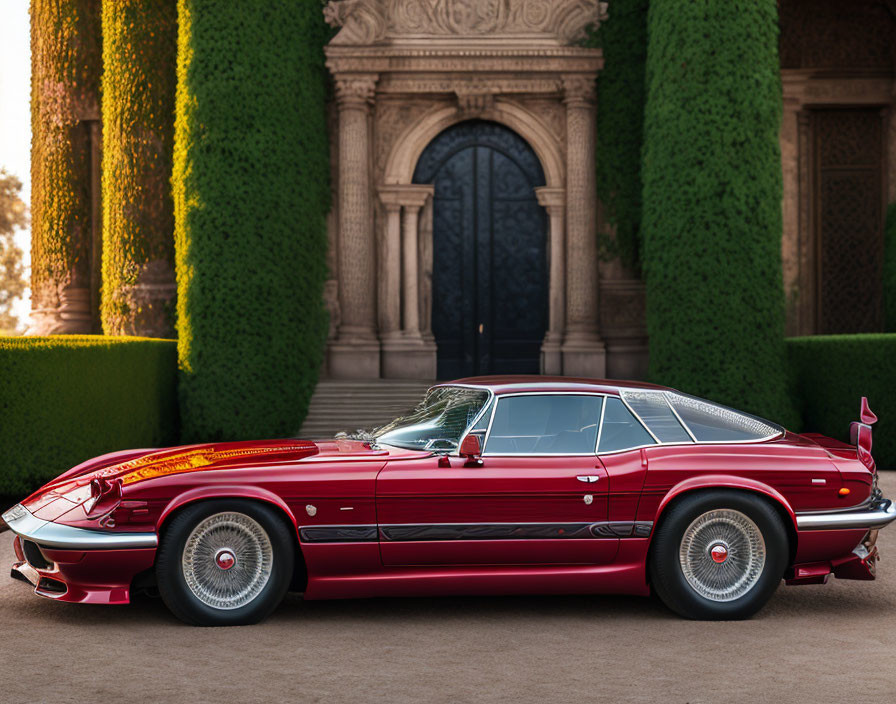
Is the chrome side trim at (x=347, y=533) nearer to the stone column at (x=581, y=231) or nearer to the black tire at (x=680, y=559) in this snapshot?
the black tire at (x=680, y=559)

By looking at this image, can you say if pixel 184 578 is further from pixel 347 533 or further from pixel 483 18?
pixel 483 18

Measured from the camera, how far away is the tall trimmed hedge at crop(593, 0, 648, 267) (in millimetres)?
15664

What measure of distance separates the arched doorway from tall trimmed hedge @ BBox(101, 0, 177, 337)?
413cm

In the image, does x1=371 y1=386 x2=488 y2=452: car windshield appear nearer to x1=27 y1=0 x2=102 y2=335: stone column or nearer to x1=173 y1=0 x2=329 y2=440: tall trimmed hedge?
x1=173 y1=0 x2=329 y2=440: tall trimmed hedge

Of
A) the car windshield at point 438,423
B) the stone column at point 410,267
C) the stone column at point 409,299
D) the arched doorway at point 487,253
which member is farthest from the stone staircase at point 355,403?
the car windshield at point 438,423

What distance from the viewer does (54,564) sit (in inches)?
203

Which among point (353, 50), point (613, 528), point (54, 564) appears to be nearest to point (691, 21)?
point (353, 50)

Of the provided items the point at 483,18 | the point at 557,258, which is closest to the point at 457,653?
the point at 557,258

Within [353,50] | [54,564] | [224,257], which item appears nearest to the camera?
[54,564]

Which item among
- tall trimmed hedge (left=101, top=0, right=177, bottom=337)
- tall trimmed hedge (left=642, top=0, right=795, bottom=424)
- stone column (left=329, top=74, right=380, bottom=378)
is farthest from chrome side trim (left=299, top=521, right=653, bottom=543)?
stone column (left=329, top=74, right=380, bottom=378)

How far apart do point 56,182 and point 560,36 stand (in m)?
8.44

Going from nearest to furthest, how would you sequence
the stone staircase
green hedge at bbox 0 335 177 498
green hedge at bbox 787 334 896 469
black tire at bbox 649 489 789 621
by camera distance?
black tire at bbox 649 489 789 621 → green hedge at bbox 0 335 177 498 → green hedge at bbox 787 334 896 469 → the stone staircase

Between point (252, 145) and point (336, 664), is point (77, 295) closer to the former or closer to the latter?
point (252, 145)

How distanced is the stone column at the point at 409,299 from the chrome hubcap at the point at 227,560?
35.6 ft
